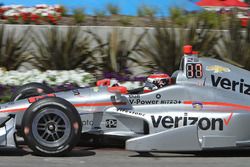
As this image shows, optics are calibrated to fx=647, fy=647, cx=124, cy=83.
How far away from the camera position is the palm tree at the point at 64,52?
1302cm

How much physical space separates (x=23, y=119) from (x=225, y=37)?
21.6ft

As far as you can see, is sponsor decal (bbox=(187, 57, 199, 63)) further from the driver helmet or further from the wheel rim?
the wheel rim

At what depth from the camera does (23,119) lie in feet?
25.9

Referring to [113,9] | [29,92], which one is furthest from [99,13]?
[29,92]

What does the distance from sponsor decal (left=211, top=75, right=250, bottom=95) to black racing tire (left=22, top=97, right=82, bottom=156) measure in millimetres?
1922

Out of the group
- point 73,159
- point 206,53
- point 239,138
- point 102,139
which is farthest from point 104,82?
point 206,53

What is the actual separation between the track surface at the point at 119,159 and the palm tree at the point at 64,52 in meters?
4.68

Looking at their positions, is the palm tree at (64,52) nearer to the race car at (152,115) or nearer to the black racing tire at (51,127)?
the race car at (152,115)

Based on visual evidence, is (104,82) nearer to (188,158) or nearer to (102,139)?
(102,139)

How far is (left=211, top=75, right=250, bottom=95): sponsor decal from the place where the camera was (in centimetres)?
850

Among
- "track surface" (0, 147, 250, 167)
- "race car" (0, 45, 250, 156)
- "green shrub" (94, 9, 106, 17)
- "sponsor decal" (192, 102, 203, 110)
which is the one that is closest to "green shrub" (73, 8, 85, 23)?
"green shrub" (94, 9, 106, 17)

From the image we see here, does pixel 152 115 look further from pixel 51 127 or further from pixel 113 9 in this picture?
pixel 113 9

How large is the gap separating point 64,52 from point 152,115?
5.04 metres

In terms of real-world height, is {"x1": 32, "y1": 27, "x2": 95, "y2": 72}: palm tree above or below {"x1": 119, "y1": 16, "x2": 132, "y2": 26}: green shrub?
below
